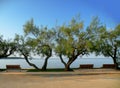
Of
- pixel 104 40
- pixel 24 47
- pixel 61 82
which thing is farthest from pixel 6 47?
pixel 61 82

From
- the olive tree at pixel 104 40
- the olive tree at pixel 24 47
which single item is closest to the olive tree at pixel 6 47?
the olive tree at pixel 24 47

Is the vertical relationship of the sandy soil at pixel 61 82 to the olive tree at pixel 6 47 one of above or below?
below

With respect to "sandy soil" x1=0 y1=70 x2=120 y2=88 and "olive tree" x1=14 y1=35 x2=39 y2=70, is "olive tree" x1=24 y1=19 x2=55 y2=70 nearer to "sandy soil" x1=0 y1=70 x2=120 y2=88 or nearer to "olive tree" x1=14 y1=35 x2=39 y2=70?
"olive tree" x1=14 y1=35 x2=39 y2=70

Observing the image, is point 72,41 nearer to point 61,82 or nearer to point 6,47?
point 6,47

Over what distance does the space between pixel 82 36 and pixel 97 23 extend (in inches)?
71.9

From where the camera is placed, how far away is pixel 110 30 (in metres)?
27.8

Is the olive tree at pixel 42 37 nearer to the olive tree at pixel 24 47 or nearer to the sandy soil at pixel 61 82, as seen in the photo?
the olive tree at pixel 24 47

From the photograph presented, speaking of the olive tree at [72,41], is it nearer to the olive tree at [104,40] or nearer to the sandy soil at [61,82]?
the olive tree at [104,40]

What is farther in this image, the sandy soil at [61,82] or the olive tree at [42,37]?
the olive tree at [42,37]

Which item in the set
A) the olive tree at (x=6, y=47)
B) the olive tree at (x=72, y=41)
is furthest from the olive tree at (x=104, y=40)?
the olive tree at (x=6, y=47)

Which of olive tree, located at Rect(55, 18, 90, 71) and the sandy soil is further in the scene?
olive tree, located at Rect(55, 18, 90, 71)

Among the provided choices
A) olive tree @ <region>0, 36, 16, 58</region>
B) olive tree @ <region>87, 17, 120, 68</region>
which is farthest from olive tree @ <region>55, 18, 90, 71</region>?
olive tree @ <region>0, 36, 16, 58</region>

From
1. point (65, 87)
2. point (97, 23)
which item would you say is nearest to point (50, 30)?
point (97, 23)

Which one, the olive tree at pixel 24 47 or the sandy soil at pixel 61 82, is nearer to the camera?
the sandy soil at pixel 61 82
